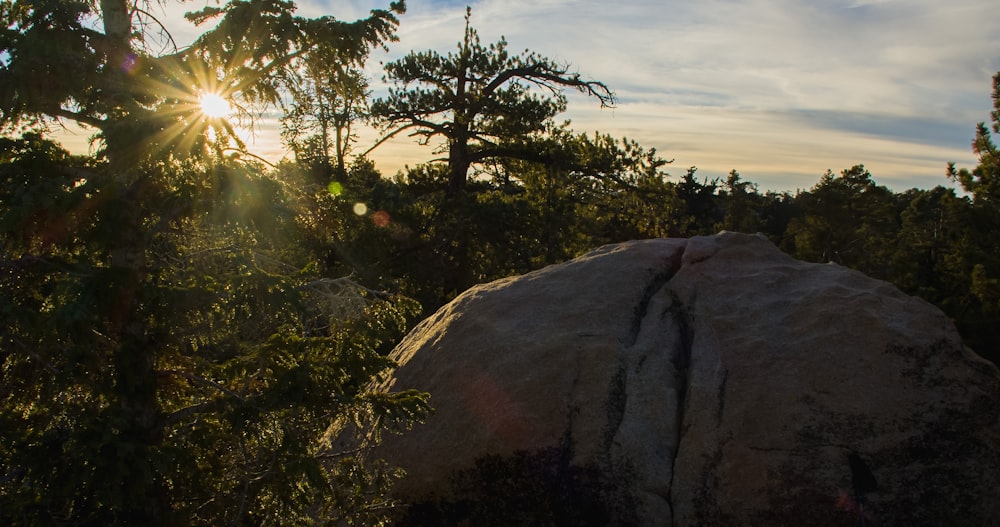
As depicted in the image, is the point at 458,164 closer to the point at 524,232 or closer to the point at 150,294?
the point at 524,232

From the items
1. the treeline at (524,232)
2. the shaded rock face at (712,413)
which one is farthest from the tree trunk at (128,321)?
the treeline at (524,232)

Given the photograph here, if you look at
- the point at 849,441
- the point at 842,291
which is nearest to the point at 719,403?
the point at 849,441

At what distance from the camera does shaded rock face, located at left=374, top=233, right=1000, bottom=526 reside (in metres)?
5.80

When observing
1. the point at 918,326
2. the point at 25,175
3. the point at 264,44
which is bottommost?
the point at 918,326

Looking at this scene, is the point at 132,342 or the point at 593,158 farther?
the point at 593,158

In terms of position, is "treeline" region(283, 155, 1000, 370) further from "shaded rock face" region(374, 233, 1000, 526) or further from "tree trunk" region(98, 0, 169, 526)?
"tree trunk" region(98, 0, 169, 526)

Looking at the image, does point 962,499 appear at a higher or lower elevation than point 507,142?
lower

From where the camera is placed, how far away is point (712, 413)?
6371mm

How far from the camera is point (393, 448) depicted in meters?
7.00

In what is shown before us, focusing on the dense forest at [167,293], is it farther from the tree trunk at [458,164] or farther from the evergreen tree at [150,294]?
the tree trunk at [458,164]

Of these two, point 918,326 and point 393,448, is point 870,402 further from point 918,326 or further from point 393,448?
point 393,448

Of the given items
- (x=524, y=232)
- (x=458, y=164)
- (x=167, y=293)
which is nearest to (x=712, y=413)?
(x=167, y=293)

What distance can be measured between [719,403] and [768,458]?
66cm

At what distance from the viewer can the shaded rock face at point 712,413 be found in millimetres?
5801
